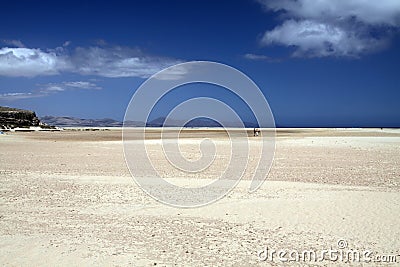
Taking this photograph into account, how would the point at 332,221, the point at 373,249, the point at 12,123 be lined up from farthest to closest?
the point at 12,123 < the point at 332,221 < the point at 373,249

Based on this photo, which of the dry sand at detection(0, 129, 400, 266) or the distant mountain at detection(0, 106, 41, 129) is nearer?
the dry sand at detection(0, 129, 400, 266)

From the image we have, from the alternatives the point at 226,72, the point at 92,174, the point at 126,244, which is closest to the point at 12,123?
the point at 92,174

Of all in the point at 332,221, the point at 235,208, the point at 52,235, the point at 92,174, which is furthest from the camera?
the point at 92,174

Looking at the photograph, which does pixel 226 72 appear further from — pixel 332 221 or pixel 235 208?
pixel 332 221

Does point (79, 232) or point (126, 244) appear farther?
point (79, 232)

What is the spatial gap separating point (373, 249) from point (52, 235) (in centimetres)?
700

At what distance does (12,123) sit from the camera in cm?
7850

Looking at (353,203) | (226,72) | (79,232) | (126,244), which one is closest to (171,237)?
(126,244)

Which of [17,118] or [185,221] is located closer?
[185,221]

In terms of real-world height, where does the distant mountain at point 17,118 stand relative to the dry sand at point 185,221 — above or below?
above

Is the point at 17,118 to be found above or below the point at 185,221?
above

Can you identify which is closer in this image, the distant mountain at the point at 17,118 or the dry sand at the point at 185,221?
the dry sand at the point at 185,221

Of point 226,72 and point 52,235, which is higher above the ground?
point 226,72

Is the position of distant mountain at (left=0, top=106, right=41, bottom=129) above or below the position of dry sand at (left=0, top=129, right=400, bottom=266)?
above
